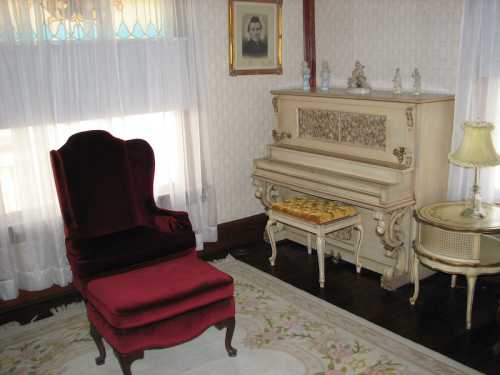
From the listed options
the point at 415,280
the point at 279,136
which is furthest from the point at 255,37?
the point at 415,280

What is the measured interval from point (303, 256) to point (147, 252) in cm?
176

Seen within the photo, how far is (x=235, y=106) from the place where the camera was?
470 centimetres

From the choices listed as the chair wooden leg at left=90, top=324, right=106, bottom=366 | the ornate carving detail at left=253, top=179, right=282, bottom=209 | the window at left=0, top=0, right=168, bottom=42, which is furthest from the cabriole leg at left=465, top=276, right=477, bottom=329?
the window at left=0, top=0, right=168, bottom=42

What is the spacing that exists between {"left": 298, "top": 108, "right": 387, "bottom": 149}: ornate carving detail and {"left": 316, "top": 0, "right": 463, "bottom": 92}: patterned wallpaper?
0.50 meters

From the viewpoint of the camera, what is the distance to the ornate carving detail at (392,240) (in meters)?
3.76

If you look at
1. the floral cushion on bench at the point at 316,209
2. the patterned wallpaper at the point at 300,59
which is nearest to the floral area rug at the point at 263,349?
the floral cushion on bench at the point at 316,209

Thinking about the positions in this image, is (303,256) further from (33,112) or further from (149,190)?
(33,112)

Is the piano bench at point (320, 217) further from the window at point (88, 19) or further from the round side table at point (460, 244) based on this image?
the window at point (88, 19)

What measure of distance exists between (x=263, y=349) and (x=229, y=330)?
0.96ft

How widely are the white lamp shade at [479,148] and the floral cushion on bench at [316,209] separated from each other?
3.51ft

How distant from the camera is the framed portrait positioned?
14.8 feet

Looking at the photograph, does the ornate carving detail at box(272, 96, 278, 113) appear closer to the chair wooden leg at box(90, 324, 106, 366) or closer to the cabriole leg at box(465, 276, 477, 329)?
the cabriole leg at box(465, 276, 477, 329)

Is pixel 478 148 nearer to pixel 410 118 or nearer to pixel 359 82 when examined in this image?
pixel 410 118

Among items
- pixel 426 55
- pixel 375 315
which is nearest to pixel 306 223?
pixel 375 315
